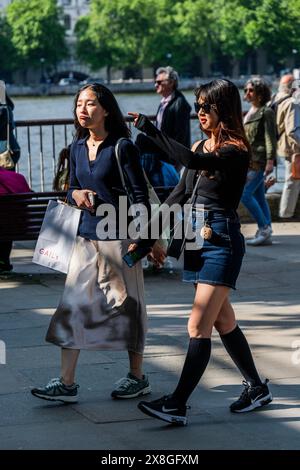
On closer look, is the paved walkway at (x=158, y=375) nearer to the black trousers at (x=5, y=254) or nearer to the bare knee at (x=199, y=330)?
the black trousers at (x=5, y=254)

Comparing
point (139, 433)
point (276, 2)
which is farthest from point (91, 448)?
point (276, 2)

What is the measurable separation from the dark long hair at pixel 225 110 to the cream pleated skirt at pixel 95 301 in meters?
0.83

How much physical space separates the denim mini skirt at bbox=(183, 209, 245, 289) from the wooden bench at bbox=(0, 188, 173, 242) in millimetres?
4651

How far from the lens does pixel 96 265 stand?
6492mm

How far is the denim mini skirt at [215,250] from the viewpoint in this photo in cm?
605

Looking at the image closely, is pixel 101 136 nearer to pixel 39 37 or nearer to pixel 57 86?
pixel 57 86

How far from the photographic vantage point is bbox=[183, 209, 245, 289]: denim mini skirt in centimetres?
605

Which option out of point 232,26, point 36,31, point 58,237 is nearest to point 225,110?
point 58,237

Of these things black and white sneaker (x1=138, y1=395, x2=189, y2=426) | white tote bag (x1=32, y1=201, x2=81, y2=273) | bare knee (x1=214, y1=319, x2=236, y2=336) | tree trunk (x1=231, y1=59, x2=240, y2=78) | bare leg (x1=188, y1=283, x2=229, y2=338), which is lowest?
tree trunk (x1=231, y1=59, x2=240, y2=78)

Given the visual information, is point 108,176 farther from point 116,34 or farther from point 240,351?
point 116,34

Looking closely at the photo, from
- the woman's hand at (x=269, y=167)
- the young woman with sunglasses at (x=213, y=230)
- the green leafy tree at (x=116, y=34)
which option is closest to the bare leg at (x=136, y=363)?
the young woman with sunglasses at (x=213, y=230)

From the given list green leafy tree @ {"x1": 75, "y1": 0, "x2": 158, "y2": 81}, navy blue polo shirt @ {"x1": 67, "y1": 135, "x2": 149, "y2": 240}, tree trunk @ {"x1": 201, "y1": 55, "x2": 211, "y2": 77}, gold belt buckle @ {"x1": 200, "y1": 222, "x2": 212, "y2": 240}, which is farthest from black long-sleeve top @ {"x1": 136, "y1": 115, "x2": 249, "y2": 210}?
tree trunk @ {"x1": 201, "y1": 55, "x2": 211, "y2": 77}

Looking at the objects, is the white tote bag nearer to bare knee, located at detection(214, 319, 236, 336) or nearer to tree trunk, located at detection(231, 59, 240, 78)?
bare knee, located at detection(214, 319, 236, 336)

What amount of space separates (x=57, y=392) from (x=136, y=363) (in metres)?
0.47
